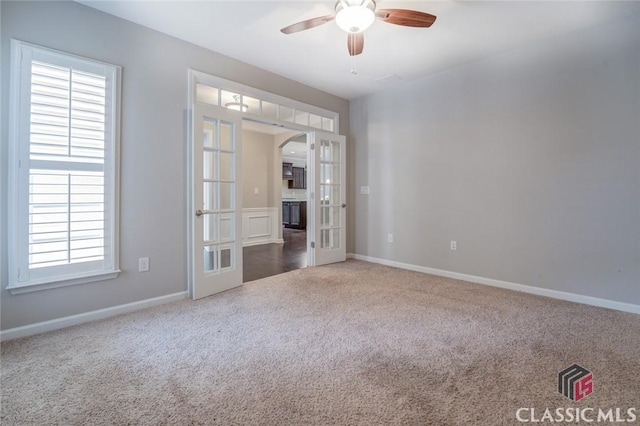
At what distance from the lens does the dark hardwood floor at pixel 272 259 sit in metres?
4.12

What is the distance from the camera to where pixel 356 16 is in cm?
216

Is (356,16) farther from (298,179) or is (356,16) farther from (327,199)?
(298,179)

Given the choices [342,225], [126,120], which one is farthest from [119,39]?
[342,225]

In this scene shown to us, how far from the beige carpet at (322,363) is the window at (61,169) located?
552 mm

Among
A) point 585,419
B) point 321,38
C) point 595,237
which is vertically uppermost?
point 321,38

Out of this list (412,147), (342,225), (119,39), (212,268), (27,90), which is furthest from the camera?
(342,225)

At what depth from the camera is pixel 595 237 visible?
281cm

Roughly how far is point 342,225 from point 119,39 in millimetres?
3537

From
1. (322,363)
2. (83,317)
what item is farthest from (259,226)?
(322,363)

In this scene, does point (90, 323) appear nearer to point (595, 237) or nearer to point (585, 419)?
point (585, 419)

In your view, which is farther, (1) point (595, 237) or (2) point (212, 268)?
(2) point (212, 268)

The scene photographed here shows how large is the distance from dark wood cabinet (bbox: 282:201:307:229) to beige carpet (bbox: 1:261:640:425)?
659 centimetres

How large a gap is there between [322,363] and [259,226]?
203 inches

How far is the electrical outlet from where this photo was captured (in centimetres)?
275
